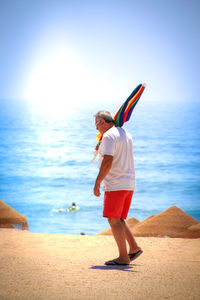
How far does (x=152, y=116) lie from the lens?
4466 centimetres

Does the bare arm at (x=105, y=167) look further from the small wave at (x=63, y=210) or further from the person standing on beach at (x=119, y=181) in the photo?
the small wave at (x=63, y=210)

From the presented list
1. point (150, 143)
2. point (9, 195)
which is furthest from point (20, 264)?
point (150, 143)

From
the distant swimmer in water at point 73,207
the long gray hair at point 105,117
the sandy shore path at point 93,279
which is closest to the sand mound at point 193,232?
the sandy shore path at point 93,279

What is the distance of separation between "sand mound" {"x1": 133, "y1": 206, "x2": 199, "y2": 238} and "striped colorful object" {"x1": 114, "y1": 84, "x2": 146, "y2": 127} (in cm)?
270

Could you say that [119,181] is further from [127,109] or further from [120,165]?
[127,109]

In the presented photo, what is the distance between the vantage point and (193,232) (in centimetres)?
569

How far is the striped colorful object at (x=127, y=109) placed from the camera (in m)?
3.44

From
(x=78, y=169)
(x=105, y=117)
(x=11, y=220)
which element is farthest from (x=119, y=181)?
(x=78, y=169)

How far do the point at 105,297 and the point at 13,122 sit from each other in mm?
39632

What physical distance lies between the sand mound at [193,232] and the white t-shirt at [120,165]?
2.74m

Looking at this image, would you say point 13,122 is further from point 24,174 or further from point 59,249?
point 59,249

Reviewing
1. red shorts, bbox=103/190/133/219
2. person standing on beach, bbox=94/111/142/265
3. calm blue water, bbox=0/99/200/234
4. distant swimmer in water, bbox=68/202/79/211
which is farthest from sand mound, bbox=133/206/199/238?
distant swimmer in water, bbox=68/202/79/211

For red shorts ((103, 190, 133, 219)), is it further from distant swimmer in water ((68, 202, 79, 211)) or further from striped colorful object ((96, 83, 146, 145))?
distant swimmer in water ((68, 202, 79, 211))

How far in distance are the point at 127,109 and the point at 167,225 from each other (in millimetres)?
2816
